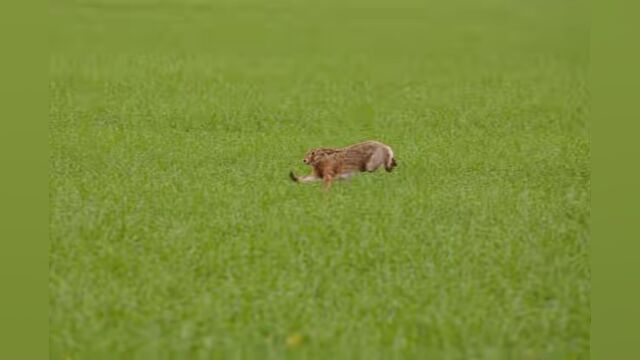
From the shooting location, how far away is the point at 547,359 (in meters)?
4.13

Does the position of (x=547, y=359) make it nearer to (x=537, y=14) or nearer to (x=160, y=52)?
(x=537, y=14)

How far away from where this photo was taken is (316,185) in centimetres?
480

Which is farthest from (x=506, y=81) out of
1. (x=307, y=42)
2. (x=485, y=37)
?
(x=307, y=42)

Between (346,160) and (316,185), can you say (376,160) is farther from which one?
(316,185)

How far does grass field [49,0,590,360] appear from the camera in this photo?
4172 millimetres

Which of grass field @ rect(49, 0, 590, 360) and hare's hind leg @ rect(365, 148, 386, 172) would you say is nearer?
grass field @ rect(49, 0, 590, 360)

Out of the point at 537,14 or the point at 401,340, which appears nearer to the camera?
the point at 401,340

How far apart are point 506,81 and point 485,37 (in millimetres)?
210

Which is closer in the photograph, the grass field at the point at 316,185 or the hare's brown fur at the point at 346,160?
the grass field at the point at 316,185

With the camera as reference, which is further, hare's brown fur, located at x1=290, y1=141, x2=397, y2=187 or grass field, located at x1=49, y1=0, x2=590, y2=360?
hare's brown fur, located at x1=290, y1=141, x2=397, y2=187

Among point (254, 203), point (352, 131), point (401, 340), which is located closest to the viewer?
point (401, 340)

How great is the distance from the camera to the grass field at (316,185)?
417 cm

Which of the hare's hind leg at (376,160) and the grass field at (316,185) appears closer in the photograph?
the grass field at (316,185)

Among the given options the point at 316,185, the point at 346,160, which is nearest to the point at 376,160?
the point at 346,160
